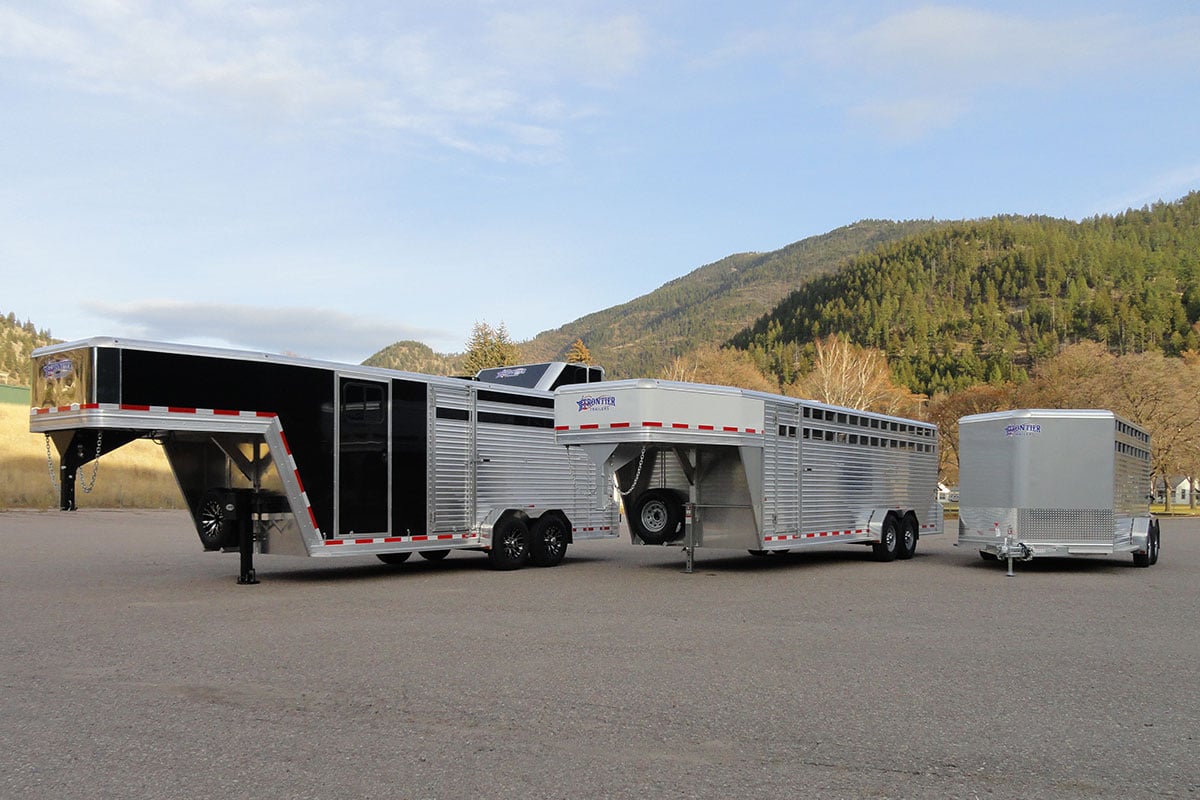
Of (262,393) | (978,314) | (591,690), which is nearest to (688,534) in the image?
(262,393)

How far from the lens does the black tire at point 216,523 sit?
556 inches

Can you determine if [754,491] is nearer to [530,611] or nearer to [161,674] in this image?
[530,611]

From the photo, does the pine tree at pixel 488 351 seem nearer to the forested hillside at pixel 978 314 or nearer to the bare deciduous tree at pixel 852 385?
the bare deciduous tree at pixel 852 385

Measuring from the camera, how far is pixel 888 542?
1994 cm

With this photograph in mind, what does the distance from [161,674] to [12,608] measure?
4.95 m

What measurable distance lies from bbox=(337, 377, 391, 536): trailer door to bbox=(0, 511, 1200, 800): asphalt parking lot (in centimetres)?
96

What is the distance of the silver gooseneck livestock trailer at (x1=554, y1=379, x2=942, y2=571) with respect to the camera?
15375 mm

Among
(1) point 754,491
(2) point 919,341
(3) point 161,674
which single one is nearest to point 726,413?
(1) point 754,491

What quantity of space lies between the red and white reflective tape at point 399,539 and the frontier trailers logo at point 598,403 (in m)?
2.73

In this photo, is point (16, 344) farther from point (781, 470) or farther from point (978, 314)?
point (781, 470)

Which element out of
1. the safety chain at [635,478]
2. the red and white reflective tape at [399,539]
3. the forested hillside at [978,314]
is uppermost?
the forested hillside at [978,314]

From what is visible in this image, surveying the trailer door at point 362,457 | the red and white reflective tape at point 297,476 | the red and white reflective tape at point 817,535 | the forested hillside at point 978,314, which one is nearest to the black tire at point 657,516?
the red and white reflective tape at point 817,535

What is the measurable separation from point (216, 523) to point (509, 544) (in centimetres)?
463

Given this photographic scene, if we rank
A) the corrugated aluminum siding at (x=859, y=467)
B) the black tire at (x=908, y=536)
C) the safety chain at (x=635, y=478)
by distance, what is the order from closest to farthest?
the safety chain at (x=635, y=478) → the corrugated aluminum siding at (x=859, y=467) → the black tire at (x=908, y=536)
